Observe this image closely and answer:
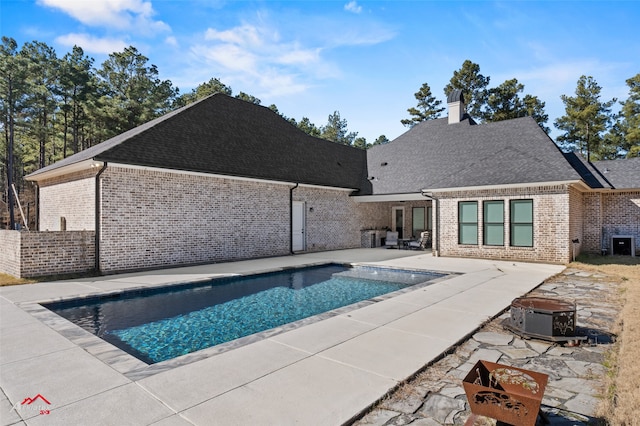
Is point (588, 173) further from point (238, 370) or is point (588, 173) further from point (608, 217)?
point (238, 370)

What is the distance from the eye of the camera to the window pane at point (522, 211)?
12.6 meters

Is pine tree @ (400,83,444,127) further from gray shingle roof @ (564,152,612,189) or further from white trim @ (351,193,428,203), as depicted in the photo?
white trim @ (351,193,428,203)

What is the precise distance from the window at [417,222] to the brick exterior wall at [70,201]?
661 inches

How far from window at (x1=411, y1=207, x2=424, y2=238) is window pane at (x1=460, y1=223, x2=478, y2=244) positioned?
652cm

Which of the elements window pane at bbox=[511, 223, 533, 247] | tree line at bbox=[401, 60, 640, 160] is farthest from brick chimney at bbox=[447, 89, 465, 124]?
tree line at bbox=[401, 60, 640, 160]

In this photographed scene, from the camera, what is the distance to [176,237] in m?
11.2

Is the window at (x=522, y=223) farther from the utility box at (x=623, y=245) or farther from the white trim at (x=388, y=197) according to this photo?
the utility box at (x=623, y=245)

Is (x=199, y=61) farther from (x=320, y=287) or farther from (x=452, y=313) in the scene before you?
(x=452, y=313)

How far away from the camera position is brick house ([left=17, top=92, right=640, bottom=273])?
1045 cm

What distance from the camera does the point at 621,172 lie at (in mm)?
15406

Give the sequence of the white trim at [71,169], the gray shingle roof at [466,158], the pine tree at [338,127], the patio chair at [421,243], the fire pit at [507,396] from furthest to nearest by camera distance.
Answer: the pine tree at [338,127] < the patio chair at [421,243] < the gray shingle roof at [466,158] < the white trim at [71,169] < the fire pit at [507,396]

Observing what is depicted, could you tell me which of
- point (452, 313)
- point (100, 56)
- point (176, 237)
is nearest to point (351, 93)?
point (176, 237)

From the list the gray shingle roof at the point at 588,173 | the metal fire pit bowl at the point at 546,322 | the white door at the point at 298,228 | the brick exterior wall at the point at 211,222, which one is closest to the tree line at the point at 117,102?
the gray shingle roof at the point at 588,173

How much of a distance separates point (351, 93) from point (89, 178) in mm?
11665
